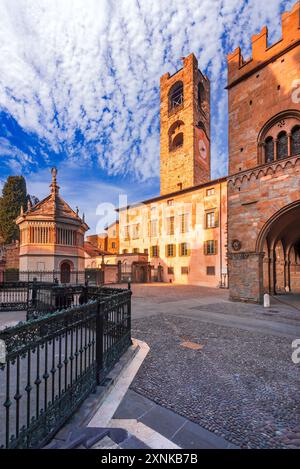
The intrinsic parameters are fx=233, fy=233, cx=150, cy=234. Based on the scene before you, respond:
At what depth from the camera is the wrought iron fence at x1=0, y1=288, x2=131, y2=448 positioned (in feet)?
7.21

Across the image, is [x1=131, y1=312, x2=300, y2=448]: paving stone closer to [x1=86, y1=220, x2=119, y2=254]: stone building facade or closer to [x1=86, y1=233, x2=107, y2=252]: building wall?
[x1=86, y1=220, x2=119, y2=254]: stone building facade

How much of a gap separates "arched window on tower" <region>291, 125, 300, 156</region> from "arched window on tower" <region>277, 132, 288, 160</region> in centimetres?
36

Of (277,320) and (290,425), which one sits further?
(277,320)

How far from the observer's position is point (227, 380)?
13.7 ft

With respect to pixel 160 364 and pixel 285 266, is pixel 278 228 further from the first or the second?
pixel 160 364

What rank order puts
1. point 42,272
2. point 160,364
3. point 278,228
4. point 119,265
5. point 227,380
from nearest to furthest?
point 227,380 < point 160,364 < point 278,228 < point 42,272 < point 119,265

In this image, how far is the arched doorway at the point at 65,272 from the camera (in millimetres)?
27172

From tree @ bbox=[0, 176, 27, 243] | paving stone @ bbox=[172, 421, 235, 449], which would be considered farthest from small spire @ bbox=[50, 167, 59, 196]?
paving stone @ bbox=[172, 421, 235, 449]

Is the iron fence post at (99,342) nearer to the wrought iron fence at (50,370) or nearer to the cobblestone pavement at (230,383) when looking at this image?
the wrought iron fence at (50,370)

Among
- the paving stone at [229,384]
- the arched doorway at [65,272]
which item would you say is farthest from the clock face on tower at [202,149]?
the paving stone at [229,384]

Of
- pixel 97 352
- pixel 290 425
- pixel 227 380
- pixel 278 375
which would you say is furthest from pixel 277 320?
pixel 97 352

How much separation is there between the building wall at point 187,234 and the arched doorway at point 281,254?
7.39m

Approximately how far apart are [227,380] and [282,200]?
11018 millimetres

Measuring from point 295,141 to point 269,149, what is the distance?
1416 mm
